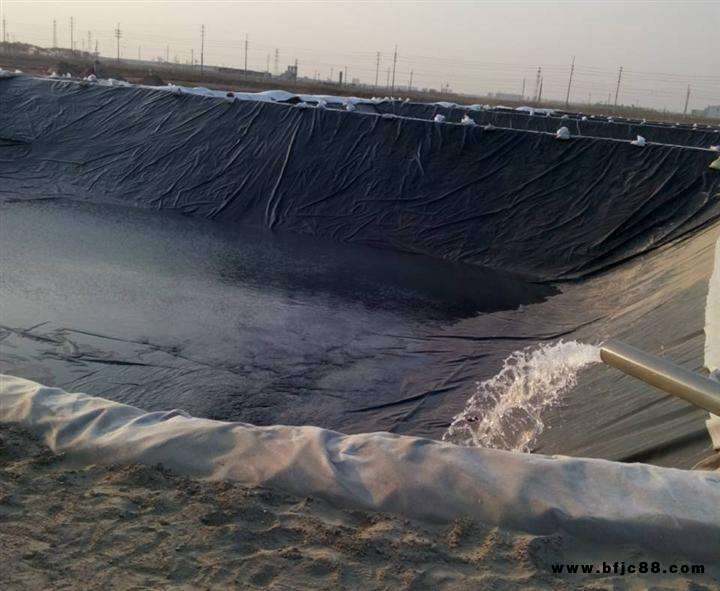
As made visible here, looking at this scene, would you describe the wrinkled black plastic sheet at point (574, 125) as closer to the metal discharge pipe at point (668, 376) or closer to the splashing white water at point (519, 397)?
the splashing white water at point (519, 397)

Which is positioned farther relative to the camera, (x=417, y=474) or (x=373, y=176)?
(x=373, y=176)

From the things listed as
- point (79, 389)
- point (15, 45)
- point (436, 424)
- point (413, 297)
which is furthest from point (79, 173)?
point (15, 45)

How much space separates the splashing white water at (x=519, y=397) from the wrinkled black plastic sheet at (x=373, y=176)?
13.5 feet

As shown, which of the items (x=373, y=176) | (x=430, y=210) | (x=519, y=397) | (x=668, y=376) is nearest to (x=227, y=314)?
(x=519, y=397)

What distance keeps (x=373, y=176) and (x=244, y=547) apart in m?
9.95

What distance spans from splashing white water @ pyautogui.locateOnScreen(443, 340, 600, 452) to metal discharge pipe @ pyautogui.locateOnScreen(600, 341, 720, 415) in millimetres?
1625

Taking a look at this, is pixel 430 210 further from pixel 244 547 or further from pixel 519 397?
pixel 244 547

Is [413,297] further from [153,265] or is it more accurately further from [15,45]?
[15,45]

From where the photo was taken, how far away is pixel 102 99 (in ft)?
50.8

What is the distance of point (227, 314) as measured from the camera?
6867mm

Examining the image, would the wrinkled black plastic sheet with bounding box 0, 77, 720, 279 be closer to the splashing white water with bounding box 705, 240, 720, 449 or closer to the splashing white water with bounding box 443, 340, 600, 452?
the splashing white water with bounding box 443, 340, 600, 452

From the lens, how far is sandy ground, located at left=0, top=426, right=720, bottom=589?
228cm

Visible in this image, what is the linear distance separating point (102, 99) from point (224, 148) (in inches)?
161

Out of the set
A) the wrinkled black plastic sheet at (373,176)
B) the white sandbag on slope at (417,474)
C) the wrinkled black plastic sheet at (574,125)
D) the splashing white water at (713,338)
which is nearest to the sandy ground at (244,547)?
the white sandbag on slope at (417,474)
